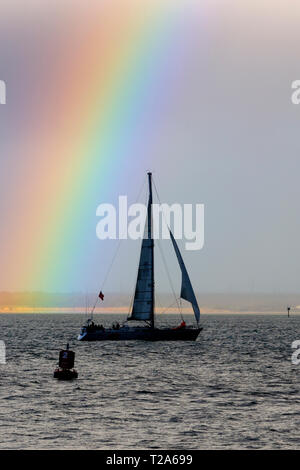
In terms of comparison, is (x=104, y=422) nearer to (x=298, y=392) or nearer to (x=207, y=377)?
(x=298, y=392)

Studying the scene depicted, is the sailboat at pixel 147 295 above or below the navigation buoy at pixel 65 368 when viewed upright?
above

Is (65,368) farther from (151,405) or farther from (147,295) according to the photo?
(147,295)

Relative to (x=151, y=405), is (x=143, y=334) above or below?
above

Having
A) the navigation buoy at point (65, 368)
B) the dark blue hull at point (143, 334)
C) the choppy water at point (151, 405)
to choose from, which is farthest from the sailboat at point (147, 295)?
the navigation buoy at point (65, 368)

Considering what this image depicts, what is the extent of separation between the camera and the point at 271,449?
1534 inches

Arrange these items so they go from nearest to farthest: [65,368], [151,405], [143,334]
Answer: [151,405] < [65,368] < [143,334]

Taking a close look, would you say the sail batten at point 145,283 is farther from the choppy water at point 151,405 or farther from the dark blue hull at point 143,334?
the choppy water at point 151,405

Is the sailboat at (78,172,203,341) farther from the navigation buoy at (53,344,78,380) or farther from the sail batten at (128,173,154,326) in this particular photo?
the navigation buoy at (53,344,78,380)

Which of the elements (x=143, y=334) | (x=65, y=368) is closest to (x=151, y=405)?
(x=65, y=368)

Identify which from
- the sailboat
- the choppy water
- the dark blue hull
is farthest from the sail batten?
the choppy water

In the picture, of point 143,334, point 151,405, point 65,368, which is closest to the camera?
point 151,405

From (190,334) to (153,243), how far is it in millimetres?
15377

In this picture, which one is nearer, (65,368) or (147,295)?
(65,368)
